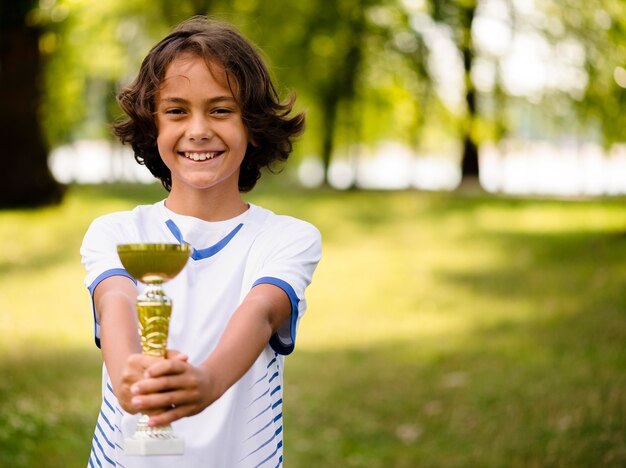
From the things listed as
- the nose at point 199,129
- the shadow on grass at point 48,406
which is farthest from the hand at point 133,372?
the shadow on grass at point 48,406

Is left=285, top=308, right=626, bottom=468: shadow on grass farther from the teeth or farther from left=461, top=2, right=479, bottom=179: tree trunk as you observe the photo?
the teeth

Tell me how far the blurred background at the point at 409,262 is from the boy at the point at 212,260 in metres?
0.57

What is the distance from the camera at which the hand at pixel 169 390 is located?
1896 millimetres

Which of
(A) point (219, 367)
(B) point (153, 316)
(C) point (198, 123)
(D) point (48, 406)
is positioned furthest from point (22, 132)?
(B) point (153, 316)

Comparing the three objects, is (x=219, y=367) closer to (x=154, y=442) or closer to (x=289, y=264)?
(x=154, y=442)

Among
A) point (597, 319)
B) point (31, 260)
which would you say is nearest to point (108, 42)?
point (31, 260)

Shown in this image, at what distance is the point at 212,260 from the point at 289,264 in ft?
0.63

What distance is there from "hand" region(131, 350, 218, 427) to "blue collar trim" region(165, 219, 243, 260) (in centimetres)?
53

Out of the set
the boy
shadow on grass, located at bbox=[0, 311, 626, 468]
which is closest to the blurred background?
shadow on grass, located at bbox=[0, 311, 626, 468]

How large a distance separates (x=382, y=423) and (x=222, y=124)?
16.1 ft

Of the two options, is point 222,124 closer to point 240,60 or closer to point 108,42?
point 240,60

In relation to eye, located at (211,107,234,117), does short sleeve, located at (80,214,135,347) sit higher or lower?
lower

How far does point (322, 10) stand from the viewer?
47.6 ft

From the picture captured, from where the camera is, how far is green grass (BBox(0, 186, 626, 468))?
21.4 feet
